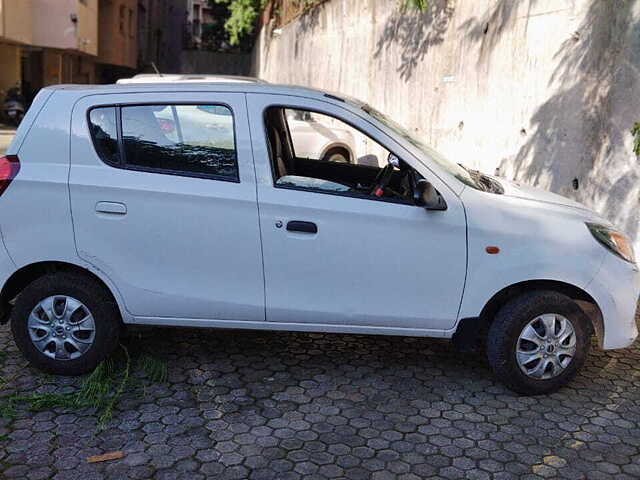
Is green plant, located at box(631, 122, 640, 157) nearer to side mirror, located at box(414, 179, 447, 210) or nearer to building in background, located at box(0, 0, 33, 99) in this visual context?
side mirror, located at box(414, 179, 447, 210)

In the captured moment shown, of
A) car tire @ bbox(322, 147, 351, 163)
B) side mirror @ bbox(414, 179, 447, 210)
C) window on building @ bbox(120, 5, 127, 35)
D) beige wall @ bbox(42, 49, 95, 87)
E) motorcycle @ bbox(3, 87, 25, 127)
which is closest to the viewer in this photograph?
side mirror @ bbox(414, 179, 447, 210)

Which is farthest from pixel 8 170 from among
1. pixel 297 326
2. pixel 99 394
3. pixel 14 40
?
pixel 14 40

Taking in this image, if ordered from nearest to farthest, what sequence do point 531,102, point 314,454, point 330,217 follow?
1. point 314,454
2. point 330,217
3. point 531,102

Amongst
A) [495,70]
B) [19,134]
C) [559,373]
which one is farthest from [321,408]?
[495,70]

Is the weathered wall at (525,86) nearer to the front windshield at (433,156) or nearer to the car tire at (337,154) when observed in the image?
the car tire at (337,154)

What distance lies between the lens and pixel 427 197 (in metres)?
4.46

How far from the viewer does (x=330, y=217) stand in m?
4.46

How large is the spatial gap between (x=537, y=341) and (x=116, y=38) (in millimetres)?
34451

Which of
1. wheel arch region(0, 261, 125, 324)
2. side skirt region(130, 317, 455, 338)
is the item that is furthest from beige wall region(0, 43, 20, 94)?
side skirt region(130, 317, 455, 338)

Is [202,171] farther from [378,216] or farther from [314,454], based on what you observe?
[314,454]

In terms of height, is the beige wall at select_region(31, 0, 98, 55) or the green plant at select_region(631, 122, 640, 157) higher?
the beige wall at select_region(31, 0, 98, 55)

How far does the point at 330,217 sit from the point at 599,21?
4.71m

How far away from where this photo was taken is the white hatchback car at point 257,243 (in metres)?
4.49

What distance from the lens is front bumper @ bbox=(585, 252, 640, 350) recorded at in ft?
15.0
